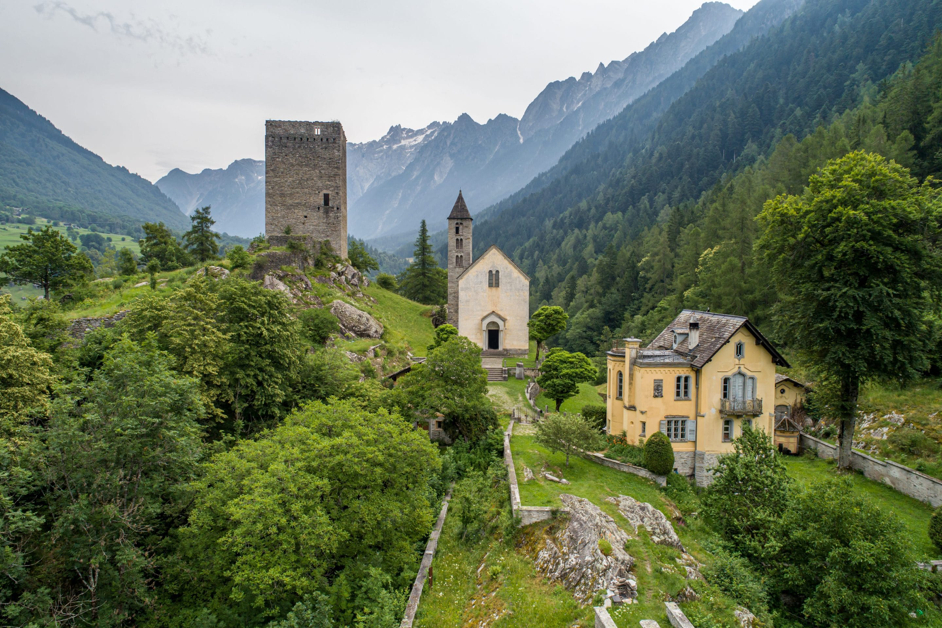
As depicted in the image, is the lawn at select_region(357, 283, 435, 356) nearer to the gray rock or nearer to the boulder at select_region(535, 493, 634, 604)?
the boulder at select_region(535, 493, 634, 604)

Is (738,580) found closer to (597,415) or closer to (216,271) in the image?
(597,415)

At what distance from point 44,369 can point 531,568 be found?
62.5 ft

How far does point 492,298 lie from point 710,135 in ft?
312

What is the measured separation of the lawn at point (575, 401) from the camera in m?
33.8

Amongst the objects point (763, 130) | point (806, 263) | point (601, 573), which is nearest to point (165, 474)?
point (601, 573)

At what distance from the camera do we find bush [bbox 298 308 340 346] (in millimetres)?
35000

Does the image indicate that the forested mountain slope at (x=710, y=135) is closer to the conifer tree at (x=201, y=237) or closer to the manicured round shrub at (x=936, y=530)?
the manicured round shrub at (x=936, y=530)

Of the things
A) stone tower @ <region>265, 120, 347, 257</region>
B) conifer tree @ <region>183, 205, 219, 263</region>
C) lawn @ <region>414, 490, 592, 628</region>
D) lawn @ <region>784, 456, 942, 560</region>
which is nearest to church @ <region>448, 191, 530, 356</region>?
stone tower @ <region>265, 120, 347, 257</region>

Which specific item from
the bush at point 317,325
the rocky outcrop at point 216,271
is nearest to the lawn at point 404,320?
the bush at point 317,325

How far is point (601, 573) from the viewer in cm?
1349

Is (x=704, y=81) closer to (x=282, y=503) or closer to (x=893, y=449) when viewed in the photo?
(x=893, y=449)

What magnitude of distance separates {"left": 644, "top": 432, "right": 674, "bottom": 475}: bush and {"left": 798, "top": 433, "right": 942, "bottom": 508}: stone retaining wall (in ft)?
32.1

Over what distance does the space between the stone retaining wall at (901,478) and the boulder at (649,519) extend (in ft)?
39.2

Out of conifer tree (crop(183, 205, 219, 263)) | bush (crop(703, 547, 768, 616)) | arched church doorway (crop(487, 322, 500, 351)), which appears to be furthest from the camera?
conifer tree (crop(183, 205, 219, 263))
